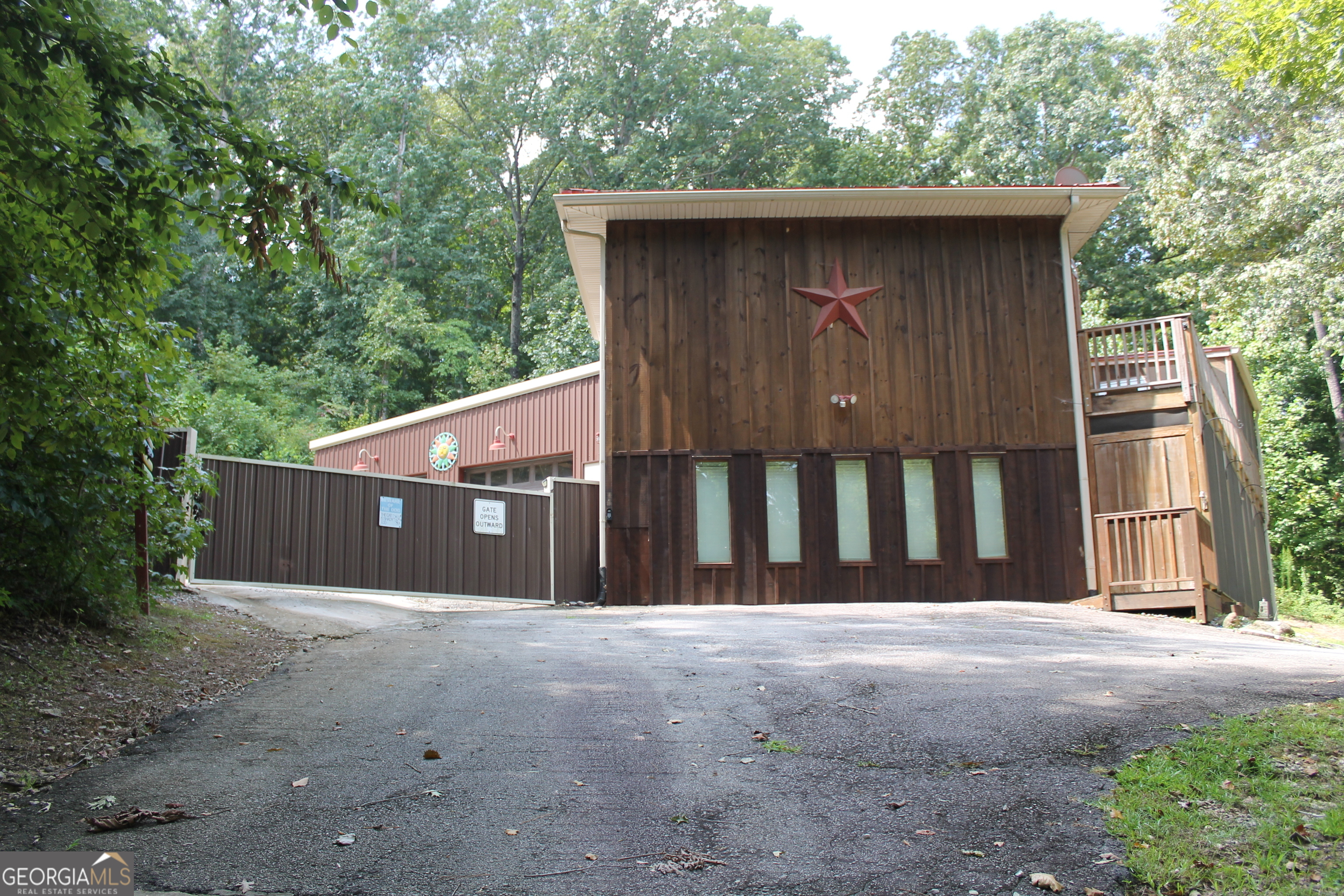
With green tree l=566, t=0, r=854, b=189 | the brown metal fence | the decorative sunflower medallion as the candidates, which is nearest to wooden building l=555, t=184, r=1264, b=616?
the brown metal fence

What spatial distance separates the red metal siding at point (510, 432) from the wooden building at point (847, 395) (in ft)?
12.9

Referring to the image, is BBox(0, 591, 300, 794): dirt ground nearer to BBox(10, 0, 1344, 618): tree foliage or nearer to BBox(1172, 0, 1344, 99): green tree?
BBox(10, 0, 1344, 618): tree foliage

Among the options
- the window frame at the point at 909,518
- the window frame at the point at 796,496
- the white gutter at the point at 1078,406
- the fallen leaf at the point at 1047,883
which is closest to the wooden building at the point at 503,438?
the window frame at the point at 796,496

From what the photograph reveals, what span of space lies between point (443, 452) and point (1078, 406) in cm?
1313

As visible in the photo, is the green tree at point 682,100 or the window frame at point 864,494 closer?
the window frame at point 864,494

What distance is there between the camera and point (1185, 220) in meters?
25.9

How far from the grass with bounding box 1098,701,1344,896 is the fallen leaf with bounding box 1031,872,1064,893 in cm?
26

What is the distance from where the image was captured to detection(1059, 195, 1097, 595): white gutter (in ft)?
44.7

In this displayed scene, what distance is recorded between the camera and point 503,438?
19.9m

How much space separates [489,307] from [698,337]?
74.8 ft

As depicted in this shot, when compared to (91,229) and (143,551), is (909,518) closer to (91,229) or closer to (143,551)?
(143,551)

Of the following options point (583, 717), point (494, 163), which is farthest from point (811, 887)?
point (494, 163)

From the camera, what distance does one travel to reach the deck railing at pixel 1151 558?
12.2 metres

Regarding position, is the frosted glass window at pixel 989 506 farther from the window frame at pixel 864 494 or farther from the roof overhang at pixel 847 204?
the roof overhang at pixel 847 204
